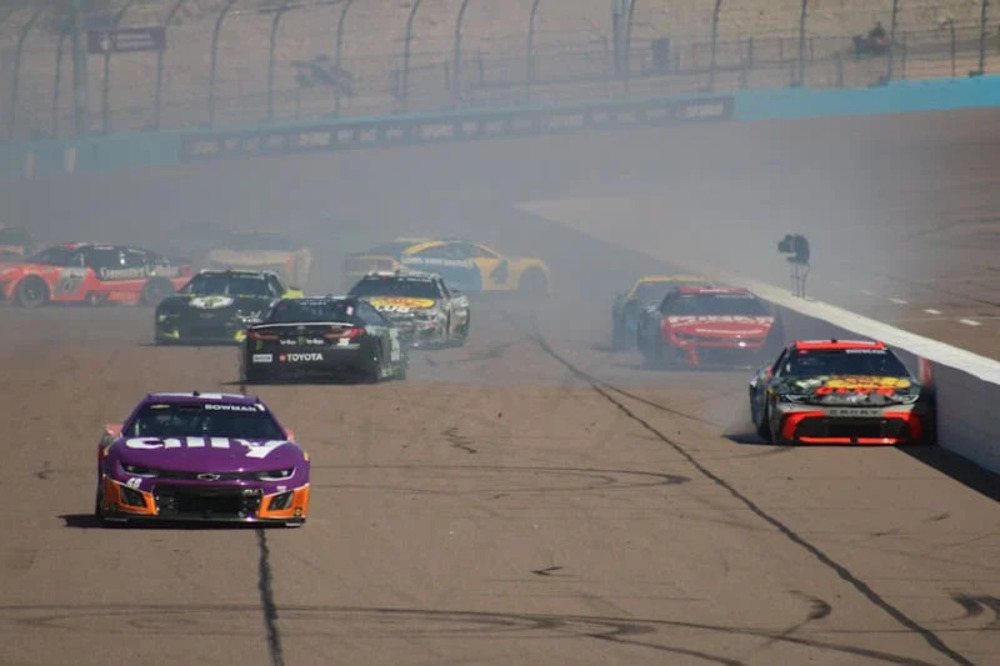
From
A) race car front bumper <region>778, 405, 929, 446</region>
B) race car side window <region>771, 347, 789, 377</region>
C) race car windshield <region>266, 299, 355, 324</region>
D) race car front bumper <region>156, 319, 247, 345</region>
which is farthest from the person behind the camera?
race car front bumper <region>156, 319, 247, 345</region>

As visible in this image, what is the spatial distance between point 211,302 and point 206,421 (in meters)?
15.4

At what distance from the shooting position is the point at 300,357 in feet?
78.7

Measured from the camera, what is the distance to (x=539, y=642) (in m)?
10.1

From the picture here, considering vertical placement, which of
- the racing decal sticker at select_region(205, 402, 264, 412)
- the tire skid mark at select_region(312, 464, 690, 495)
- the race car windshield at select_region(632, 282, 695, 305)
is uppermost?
the racing decal sticker at select_region(205, 402, 264, 412)

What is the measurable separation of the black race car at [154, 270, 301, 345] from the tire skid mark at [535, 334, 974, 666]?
29.6 ft

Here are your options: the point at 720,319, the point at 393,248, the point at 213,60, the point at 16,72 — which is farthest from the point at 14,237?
the point at 720,319

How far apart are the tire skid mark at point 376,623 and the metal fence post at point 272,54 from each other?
51.3m

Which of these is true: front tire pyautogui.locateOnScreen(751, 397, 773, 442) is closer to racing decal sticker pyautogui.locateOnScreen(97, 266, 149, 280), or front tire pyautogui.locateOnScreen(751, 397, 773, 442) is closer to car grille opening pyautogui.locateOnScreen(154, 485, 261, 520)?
car grille opening pyautogui.locateOnScreen(154, 485, 261, 520)

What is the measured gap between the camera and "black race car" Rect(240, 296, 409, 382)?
78.7 ft

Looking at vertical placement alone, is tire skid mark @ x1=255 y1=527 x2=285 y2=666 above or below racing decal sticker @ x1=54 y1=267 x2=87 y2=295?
above

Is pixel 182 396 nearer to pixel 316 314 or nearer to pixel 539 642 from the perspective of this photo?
pixel 539 642

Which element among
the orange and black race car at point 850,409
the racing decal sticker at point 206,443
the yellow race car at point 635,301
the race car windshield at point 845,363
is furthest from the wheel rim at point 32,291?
the racing decal sticker at point 206,443

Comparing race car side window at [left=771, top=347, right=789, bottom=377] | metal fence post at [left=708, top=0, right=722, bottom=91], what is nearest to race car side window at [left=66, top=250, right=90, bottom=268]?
race car side window at [left=771, top=347, right=789, bottom=377]

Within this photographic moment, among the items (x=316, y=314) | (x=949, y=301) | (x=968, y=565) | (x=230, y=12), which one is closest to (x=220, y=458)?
(x=968, y=565)
